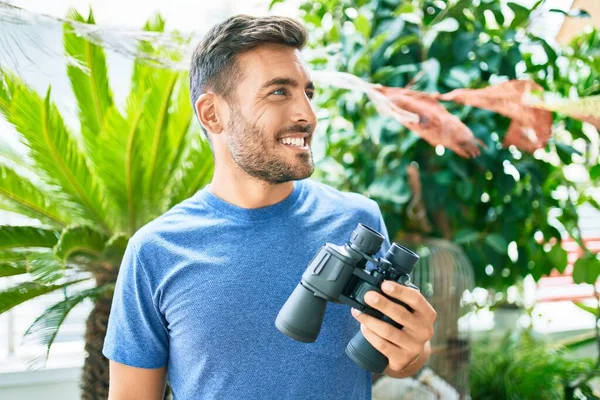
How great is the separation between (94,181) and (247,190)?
93 centimetres

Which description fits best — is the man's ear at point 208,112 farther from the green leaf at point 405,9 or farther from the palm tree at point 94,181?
the green leaf at point 405,9

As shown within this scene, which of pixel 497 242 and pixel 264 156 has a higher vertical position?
pixel 264 156

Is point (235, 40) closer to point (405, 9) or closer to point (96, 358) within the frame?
point (405, 9)

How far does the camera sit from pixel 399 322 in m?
0.85

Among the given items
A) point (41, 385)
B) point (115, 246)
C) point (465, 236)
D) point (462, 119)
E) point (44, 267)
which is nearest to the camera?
point (44, 267)

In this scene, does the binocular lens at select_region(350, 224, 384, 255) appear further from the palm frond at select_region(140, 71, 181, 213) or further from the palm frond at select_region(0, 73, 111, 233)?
the palm frond at select_region(140, 71, 181, 213)

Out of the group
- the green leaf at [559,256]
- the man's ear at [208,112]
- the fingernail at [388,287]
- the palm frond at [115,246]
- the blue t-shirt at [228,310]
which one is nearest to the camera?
the fingernail at [388,287]

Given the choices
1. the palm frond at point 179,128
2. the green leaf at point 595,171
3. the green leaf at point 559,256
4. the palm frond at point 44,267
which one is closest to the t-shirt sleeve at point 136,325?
the palm frond at point 44,267

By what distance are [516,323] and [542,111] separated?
1.88 m

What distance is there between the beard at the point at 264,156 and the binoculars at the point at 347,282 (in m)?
0.20

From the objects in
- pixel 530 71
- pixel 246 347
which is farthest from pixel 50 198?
pixel 530 71

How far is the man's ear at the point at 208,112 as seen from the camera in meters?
1.13

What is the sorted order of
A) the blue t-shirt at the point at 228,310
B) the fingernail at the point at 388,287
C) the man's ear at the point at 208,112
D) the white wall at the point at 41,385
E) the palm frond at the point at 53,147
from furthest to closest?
the white wall at the point at 41,385
the palm frond at the point at 53,147
the man's ear at the point at 208,112
the blue t-shirt at the point at 228,310
the fingernail at the point at 388,287

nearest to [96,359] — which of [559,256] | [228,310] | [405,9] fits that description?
[228,310]
